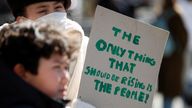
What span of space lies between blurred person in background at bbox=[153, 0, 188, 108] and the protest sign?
617 centimetres

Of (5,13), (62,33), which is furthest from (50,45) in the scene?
(5,13)

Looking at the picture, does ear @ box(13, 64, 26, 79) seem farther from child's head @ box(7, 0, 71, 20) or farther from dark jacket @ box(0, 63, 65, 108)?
child's head @ box(7, 0, 71, 20)

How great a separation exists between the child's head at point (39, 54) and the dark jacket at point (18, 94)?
44 mm

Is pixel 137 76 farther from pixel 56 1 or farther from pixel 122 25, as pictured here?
pixel 56 1

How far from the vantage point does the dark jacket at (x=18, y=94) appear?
2.71m

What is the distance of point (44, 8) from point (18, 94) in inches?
40.5

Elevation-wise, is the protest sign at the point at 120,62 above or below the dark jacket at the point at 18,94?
above

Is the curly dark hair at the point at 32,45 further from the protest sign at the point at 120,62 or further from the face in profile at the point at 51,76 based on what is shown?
the protest sign at the point at 120,62

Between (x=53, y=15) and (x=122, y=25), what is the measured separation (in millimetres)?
340

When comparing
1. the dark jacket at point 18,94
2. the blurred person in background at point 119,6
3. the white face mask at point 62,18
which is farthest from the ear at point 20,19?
the blurred person in background at point 119,6

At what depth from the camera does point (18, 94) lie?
2725mm

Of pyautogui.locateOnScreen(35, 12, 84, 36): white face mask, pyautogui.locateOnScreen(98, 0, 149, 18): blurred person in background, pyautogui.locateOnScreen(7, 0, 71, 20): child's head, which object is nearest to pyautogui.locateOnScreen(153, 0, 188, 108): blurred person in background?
pyautogui.locateOnScreen(98, 0, 149, 18): blurred person in background

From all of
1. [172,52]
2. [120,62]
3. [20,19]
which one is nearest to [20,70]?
[120,62]

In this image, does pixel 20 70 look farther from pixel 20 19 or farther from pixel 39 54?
pixel 20 19
